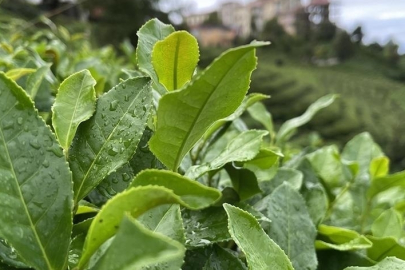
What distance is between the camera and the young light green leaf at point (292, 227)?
0.46 meters

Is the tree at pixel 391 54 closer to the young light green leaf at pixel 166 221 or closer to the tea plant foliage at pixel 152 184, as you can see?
the tea plant foliage at pixel 152 184

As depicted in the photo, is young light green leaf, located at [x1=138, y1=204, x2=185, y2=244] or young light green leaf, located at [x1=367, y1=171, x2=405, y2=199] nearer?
young light green leaf, located at [x1=138, y1=204, x2=185, y2=244]

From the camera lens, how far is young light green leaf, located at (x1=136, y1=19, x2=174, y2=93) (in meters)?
0.42

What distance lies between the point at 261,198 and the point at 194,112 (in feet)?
0.88

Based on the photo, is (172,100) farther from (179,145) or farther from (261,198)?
(261,198)

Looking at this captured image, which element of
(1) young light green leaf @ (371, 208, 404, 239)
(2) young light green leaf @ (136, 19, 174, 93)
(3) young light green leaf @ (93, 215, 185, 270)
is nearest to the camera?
(3) young light green leaf @ (93, 215, 185, 270)

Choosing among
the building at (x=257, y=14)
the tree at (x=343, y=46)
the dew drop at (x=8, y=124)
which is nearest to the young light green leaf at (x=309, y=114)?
the dew drop at (x=8, y=124)

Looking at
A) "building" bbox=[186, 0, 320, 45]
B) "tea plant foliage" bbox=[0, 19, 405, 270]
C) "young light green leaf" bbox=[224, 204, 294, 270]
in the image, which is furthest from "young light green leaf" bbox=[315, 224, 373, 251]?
"building" bbox=[186, 0, 320, 45]

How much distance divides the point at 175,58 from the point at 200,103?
0.25ft

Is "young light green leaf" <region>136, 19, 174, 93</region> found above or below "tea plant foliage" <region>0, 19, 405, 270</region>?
above

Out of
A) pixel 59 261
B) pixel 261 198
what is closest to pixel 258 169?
pixel 261 198

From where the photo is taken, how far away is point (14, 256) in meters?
0.32

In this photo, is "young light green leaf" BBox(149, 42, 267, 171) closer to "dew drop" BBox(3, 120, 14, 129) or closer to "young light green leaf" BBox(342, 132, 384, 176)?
"dew drop" BBox(3, 120, 14, 129)

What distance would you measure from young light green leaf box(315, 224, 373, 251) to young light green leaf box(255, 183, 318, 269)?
0.07 ft
